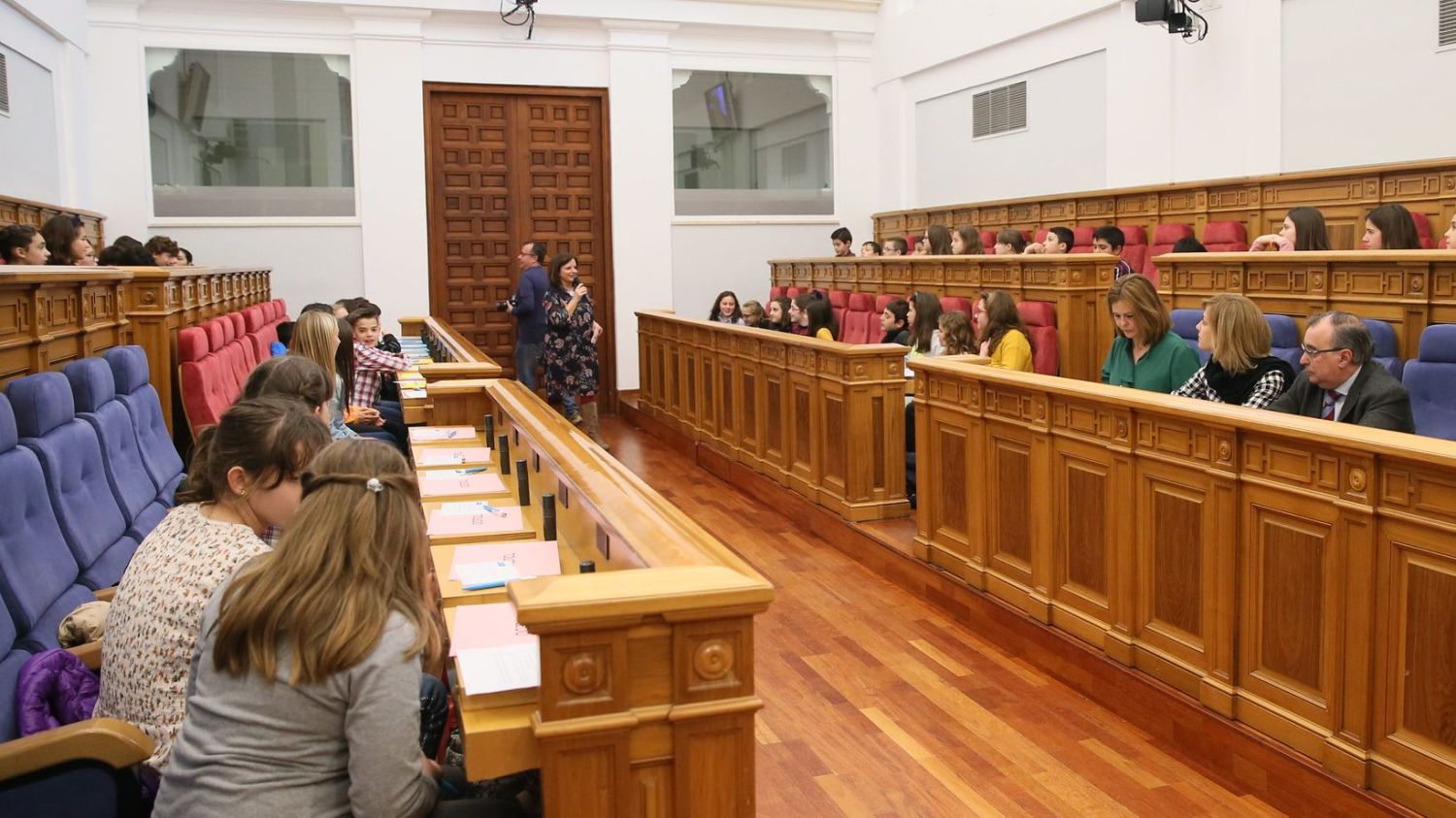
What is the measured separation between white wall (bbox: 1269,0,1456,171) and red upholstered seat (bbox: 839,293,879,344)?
2.75 metres

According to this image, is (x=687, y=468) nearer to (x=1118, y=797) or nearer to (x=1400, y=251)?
(x=1400, y=251)

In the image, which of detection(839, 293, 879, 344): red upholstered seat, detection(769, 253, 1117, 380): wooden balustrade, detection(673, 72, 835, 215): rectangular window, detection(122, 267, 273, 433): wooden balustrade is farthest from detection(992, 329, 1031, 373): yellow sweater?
detection(673, 72, 835, 215): rectangular window

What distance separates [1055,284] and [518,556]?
457 centimetres

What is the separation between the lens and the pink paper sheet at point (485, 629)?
84.5 inches

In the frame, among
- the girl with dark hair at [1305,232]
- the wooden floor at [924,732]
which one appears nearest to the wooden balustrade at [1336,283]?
the girl with dark hair at [1305,232]

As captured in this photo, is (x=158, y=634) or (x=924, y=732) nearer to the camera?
(x=158, y=634)

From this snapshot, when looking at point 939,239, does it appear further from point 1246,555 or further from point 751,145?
point 1246,555

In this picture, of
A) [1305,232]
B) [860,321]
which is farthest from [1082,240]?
[1305,232]

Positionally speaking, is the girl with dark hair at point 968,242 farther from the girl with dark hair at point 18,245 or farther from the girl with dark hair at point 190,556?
the girl with dark hair at point 190,556

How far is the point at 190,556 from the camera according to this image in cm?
211

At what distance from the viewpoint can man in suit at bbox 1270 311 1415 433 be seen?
335cm

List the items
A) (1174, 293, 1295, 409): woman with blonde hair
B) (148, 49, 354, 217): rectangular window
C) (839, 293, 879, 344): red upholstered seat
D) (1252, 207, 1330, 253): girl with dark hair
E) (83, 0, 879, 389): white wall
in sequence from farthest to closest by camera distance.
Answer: (148, 49, 354, 217): rectangular window
(83, 0, 879, 389): white wall
(839, 293, 879, 344): red upholstered seat
(1252, 207, 1330, 253): girl with dark hair
(1174, 293, 1295, 409): woman with blonde hair

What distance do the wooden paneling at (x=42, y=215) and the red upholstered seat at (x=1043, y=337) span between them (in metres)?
5.48

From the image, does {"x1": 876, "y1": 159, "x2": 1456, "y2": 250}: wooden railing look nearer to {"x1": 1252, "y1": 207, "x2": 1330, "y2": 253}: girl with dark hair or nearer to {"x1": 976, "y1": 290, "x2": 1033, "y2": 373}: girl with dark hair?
{"x1": 1252, "y1": 207, "x2": 1330, "y2": 253}: girl with dark hair
